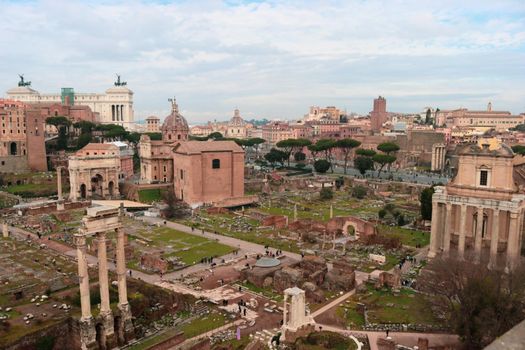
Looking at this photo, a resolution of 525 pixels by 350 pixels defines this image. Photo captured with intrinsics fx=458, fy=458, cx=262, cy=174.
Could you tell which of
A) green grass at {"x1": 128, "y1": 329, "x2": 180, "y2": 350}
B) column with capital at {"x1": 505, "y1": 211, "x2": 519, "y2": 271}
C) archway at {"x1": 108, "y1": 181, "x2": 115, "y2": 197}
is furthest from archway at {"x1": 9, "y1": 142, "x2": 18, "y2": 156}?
column with capital at {"x1": 505, "y1": 211, "x2": 519, "y2": 271}

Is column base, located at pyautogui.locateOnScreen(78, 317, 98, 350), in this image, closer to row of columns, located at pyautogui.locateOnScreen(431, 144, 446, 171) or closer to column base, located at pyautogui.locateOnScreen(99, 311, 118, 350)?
column base, located at pyautogui.locateOnScreen(99, 311, 118, 350)

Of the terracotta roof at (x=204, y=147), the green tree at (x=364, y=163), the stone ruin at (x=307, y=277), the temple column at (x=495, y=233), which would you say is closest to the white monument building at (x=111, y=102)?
the terracotta roof at (x=204, y=147)

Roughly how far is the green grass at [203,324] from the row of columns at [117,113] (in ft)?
371

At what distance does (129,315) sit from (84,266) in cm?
421

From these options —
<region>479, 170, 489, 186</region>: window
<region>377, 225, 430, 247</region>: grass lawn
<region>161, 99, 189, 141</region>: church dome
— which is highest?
<region>161, 99, 189, 141</region>: church dome

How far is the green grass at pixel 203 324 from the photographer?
1023 inches

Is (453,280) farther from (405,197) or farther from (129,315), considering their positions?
(405,197)

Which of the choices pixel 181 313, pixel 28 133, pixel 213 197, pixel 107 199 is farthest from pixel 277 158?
pixel 181 313

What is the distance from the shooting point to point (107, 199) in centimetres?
6712

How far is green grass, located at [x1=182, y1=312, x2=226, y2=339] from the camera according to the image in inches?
1023

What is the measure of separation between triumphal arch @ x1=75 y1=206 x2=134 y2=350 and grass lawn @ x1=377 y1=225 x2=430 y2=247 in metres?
28.3

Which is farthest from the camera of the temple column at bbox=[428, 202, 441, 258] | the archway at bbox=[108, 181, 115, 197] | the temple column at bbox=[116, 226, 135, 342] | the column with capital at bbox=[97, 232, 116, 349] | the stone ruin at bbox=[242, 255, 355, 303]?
the archway at bbox=[108, 181, 115, 197]

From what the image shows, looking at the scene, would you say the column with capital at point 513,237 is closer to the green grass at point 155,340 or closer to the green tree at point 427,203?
the green tree at point 427,203

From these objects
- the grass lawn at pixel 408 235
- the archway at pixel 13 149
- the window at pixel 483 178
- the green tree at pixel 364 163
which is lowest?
the grass lawn at pixel 408 235
